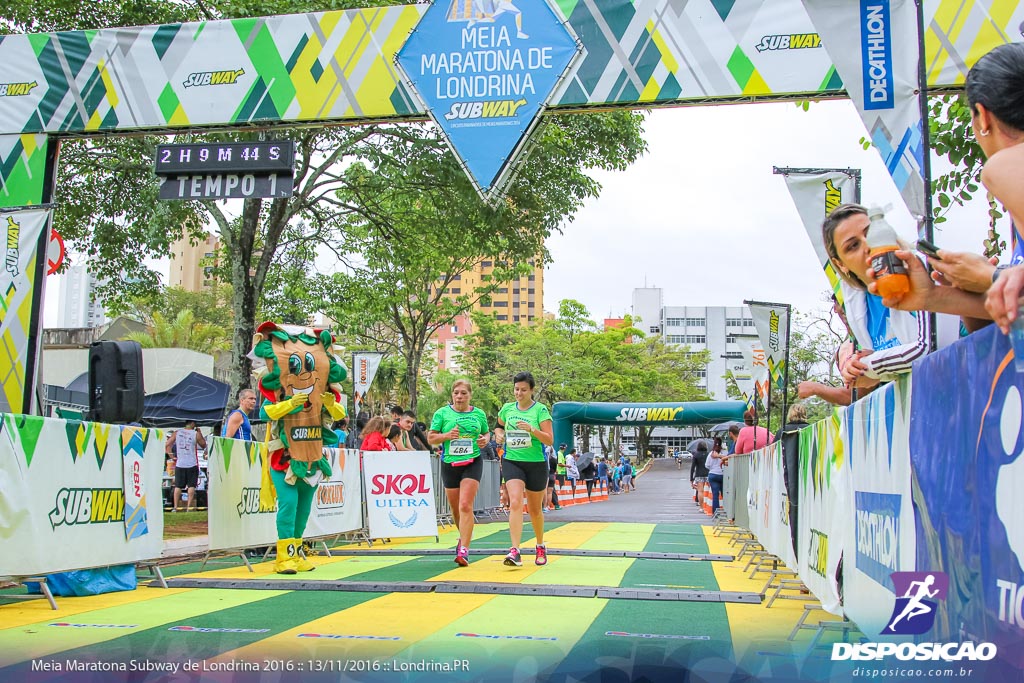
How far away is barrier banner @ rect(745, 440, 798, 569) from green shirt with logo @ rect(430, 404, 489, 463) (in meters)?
2.95

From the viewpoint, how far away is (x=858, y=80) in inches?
226

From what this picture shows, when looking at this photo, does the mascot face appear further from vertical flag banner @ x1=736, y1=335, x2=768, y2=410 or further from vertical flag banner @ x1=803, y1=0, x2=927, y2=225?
vertical flag banner @ x1=736, y1=335, x2=768, y2=410

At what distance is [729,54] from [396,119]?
3113 millimetres

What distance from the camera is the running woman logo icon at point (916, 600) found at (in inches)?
115

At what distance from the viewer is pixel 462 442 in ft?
31.0

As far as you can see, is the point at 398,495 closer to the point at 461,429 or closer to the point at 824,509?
the point at 461,429

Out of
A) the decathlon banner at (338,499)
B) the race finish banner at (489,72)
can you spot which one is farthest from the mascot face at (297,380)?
the race finish banner at (489,72)

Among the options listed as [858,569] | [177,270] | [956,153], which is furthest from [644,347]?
[177,270]

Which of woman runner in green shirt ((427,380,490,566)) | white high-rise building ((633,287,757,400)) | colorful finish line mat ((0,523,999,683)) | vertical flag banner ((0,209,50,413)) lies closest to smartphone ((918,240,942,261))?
colorful finish line mat ((0,523,999,683))

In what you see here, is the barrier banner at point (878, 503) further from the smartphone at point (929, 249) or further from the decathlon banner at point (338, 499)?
the decathlon banner at point (338, 499)

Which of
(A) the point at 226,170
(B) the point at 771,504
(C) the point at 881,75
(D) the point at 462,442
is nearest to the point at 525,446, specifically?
(D) the point at 462,442

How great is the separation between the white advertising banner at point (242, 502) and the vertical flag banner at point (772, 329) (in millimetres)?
5965

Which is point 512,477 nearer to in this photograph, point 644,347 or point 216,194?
point 216,194

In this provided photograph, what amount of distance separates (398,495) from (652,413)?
2879 cm
